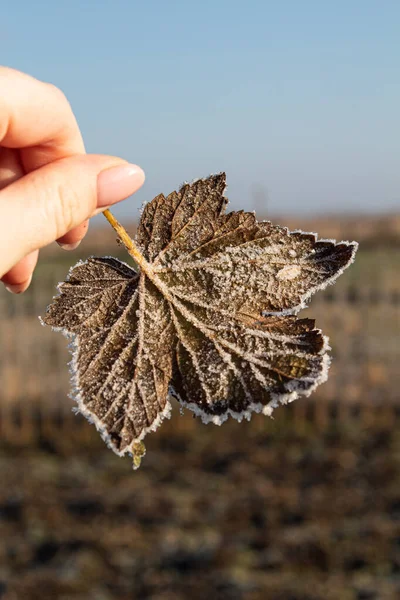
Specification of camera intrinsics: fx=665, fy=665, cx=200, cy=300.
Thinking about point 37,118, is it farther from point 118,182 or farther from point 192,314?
point 192,314

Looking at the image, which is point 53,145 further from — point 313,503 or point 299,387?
point 313,503

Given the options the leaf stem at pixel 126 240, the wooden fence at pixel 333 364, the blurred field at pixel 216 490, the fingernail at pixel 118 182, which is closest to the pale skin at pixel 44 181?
the fingernail at pixel 118 182

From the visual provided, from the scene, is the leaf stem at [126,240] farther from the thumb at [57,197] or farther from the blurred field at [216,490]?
the blurred field at [216,490]

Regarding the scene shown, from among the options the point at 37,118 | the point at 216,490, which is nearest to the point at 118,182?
the point at 37,118

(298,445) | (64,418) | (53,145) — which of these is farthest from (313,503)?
(53,145)

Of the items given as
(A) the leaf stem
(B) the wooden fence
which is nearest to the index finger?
(A) the leaf stem

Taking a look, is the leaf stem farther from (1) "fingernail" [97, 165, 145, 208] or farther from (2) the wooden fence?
(2) the wooden fence

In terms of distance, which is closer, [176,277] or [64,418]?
[176,277]
